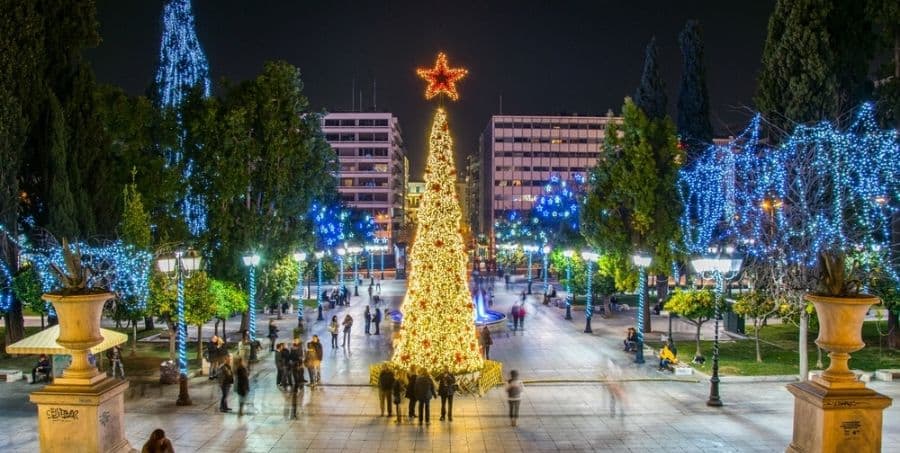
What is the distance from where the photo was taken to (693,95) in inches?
1967

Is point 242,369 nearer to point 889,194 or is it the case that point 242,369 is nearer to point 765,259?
point 765,259

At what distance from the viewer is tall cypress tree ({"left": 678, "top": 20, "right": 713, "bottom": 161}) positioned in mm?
49531

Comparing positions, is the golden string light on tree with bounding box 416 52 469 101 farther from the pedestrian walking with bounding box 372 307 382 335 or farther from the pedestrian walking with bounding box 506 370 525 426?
the pedestrian walking with bounding box 372 307 382 335

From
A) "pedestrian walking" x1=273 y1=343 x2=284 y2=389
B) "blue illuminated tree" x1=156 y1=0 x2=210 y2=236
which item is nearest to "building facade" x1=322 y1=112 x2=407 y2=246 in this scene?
"blue illuminated tree" x1=156 y1=0 x2=210 y2=236

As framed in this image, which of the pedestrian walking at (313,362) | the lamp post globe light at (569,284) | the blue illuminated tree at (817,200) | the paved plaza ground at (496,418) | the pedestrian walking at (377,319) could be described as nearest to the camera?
the paved plaza ground at (496,418)

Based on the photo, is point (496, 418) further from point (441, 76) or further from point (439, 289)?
point (441, 76)

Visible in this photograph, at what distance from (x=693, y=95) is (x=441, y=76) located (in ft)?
112

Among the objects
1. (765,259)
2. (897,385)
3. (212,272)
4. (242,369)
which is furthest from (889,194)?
(212,272)


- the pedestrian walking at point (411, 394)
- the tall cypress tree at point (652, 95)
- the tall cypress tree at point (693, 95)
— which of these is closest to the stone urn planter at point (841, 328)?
the pedestrian walking at point (411, 394)

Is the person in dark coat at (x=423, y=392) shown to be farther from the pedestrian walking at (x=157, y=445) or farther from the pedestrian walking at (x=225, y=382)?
the pedestrian walking at (x=157, y=445)

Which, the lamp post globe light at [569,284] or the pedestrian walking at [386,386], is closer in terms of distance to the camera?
the pedestrian walking at [386,386]

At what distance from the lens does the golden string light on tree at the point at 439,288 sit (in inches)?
804

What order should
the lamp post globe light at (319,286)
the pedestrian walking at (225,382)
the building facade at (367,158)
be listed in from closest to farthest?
the pedestrian walking at (225,382), the lamp post globe light at (319,286), the building facade at (367,158)

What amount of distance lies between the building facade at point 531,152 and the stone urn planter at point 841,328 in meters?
112
